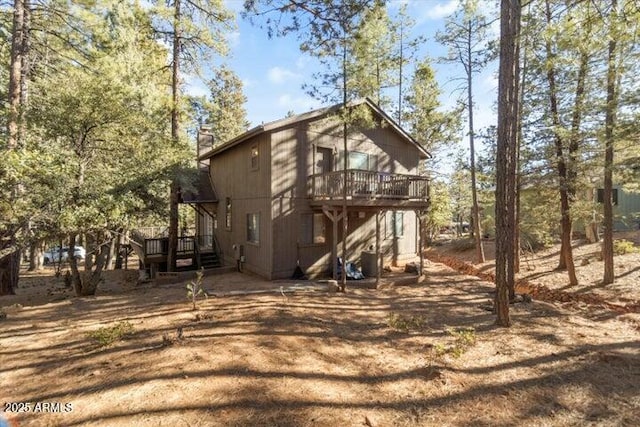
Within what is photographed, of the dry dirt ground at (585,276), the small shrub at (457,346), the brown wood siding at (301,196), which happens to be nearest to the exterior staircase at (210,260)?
the brown wood siding at (301,196)

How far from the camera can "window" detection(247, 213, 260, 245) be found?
1233cm

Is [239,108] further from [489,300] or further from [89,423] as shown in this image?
[89,423]

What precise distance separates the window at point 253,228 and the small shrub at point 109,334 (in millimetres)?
6425

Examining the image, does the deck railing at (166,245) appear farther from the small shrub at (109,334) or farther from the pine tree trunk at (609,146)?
the pine tree trunk at (609,146)

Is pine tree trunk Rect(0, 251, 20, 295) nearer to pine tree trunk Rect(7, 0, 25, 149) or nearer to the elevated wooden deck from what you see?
pine tree trunk Rect(7, 0, 25, 149)

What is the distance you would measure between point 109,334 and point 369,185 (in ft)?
28.2

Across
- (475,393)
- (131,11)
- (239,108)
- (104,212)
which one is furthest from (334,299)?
(239,108)

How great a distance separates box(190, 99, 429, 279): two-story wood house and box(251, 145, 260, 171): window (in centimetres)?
4

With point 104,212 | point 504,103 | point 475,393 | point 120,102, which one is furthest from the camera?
point 120,102

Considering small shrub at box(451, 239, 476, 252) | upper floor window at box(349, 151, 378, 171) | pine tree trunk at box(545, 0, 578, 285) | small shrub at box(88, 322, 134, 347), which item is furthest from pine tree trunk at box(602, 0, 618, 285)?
small shrub at box(88, 322, 134, 347)

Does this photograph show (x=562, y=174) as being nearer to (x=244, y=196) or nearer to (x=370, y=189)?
(x=370, y=189)

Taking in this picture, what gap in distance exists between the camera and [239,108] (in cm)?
3509

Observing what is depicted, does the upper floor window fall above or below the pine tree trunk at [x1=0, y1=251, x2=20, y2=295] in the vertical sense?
above

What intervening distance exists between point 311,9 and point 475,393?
7.57 metres
